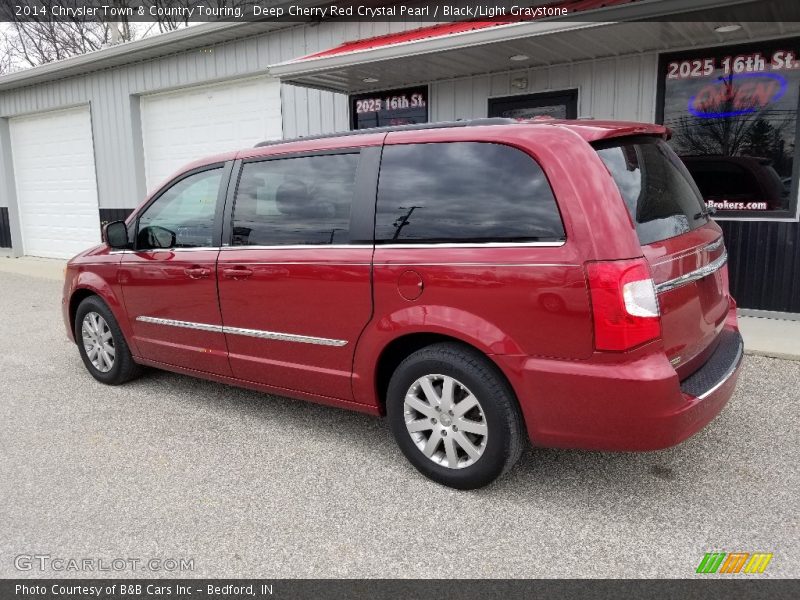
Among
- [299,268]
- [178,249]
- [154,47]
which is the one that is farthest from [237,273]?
[154,47]

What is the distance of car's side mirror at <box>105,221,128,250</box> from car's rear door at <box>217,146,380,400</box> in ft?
3.44

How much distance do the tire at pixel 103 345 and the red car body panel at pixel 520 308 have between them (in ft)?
4.07

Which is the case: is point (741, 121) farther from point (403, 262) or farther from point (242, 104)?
point (242, 104)

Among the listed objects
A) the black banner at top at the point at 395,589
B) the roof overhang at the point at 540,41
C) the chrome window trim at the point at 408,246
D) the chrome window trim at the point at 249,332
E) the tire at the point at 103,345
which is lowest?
the black banner at top at the point at 395,589

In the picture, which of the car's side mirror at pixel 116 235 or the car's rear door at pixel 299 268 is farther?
the car's side mirror at pixel 116 235

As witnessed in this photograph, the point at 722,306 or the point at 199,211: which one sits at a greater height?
the point at 199,211

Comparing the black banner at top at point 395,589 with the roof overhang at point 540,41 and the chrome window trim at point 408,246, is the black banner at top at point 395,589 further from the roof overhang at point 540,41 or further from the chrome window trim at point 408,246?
the roof overhang at point 540,41

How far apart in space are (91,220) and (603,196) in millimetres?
12288

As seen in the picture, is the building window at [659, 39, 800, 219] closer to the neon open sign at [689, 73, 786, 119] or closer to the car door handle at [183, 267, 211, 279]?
the neon open sign at [689, 73, 786, 119]

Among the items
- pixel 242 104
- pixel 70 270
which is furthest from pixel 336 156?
pixel 242 104

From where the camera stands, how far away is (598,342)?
2.66m

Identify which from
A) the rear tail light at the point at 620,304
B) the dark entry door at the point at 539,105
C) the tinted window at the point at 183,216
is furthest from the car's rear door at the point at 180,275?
the dark entry door at the point at 539,105

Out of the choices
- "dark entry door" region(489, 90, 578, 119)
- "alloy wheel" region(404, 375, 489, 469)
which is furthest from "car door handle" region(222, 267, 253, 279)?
"dark entry door" region(489, 90, 578, 119)

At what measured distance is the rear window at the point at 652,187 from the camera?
9.42 feet
